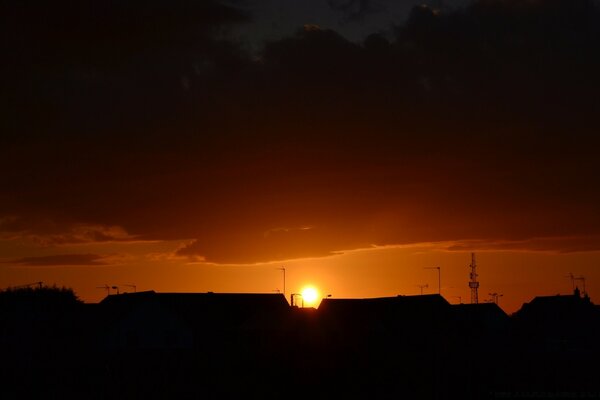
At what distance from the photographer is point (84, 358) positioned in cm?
5391

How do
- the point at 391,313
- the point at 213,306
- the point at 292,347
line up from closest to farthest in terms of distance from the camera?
1. the point at 292,347
2. the point at 391,313
3. the point at 213,306

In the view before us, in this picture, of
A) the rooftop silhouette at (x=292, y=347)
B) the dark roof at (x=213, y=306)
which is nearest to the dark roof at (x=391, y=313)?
the rooftop silhouette at (x=292, y=347)

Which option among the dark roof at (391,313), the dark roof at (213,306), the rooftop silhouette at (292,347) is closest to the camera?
the rooftop silhouette at (292,347)

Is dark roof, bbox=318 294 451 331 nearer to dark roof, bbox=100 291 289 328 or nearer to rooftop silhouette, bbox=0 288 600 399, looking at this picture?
rooftop silhouette, bbox=0 288 600 399

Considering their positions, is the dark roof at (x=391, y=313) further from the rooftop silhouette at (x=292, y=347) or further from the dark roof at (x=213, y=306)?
the dark roof at (x=213, y=306)

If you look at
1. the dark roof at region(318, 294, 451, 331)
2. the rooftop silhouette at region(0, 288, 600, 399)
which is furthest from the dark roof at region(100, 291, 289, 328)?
the dark roof at region(318, 294, 451, 331)

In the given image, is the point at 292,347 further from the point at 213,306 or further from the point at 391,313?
the point at 213,306

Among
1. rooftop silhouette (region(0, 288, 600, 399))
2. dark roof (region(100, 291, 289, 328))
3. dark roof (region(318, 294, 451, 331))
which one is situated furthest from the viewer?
dark roof (region(318, 294, 451, 331))

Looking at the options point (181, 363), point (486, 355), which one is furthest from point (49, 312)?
point (486, 355)

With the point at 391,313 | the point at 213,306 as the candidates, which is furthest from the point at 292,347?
the point at 213,306

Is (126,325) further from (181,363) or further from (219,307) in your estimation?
(181,363)

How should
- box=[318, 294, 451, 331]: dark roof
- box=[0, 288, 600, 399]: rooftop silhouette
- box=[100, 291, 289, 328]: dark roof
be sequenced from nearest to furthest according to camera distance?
box=[0, 288, 600, 399]: rooftop silhouette, box=[100, 291, 289, 328]: dark roof, box=[318, 294, 451, 331]: dark roof

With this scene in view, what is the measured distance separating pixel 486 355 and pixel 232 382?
2242cm

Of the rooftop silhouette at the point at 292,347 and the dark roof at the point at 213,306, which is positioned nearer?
the rooftop silhouette at the point at 292,347
